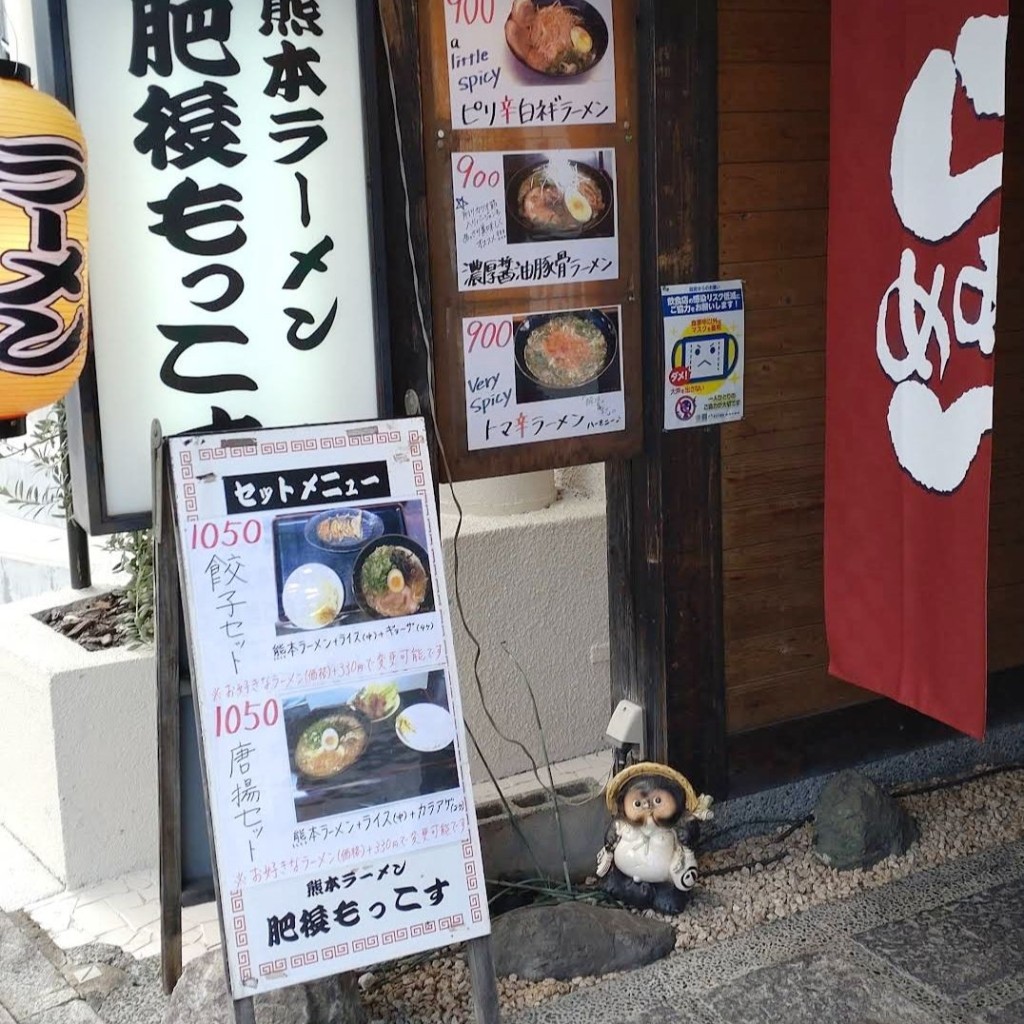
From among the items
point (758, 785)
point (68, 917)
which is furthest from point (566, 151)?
point (68, 917)

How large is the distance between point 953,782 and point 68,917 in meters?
4.39

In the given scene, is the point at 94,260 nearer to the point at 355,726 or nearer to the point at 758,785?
the point at 355,726

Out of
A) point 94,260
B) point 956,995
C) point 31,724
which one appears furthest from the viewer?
point 31,724

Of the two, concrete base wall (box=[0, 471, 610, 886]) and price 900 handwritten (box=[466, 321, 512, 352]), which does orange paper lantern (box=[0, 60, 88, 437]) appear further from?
concrete base wall (box=[0, 471, 610, 886])

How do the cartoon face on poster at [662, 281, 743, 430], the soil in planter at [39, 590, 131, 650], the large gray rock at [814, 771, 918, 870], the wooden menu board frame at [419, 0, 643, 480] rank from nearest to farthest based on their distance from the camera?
the wooden menu board frame at [419, 0, 643, 480] < the cartoon face on poster at [662, 281, 743, 430] < the large gray rock at [814, 771, 918, 870] < the soil in planter at [39, 590, 131, 650]

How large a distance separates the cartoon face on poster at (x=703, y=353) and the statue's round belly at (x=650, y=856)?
5.83ft

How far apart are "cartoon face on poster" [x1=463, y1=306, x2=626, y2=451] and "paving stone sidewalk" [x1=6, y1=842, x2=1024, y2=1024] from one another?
221 centimetres

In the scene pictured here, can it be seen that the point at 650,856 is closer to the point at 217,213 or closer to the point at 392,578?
the point at 392,578

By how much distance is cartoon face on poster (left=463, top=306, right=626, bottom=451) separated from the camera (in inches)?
203

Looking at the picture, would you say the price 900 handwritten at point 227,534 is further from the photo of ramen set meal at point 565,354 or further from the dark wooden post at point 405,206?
the photo of ramen set meal at point 565,354

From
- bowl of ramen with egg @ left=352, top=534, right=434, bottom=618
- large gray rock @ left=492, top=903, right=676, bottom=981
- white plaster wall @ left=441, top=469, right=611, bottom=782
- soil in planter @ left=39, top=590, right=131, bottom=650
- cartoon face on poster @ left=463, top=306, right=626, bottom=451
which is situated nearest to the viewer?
bowl of ramen with egg @ left=352, top=534, right=434, bottom=618

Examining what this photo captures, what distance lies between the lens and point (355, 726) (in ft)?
13.9

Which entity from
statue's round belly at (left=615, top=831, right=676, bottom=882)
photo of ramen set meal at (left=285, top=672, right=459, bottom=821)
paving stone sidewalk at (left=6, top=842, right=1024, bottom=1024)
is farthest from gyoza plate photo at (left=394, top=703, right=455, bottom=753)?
statue's round belly at (left=615, top=831, right=676, bottom=882)

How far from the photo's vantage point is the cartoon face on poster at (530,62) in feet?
16.1
